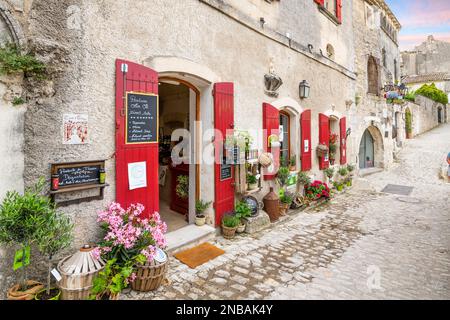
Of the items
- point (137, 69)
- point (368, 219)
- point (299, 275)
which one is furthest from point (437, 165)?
point (137, 69)

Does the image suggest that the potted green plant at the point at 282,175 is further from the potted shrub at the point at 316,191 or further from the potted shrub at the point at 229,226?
the potted shrub at the point at 229,226

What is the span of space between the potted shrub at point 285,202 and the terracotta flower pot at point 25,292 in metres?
4.63

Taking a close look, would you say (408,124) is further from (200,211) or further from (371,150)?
(200,211)

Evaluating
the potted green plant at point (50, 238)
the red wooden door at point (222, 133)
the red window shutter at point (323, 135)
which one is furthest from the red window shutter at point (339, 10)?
the potted green plant at point (50, 238)

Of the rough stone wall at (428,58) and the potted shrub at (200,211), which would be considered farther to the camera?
the rough stone wall at (428,58)

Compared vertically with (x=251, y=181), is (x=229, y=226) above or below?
below

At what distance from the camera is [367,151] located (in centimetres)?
1310

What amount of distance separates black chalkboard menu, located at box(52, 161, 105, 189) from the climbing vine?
0.98 m

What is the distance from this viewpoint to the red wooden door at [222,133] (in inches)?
184

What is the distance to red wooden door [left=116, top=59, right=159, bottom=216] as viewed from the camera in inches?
131

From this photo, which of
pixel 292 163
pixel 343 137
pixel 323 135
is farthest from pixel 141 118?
pixel 343 137

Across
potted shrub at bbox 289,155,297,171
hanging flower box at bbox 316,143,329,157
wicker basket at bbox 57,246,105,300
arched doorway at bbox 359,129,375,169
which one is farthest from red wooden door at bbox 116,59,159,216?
arched doorway at bbox 359,129,375,169

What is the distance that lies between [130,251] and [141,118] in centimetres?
170
